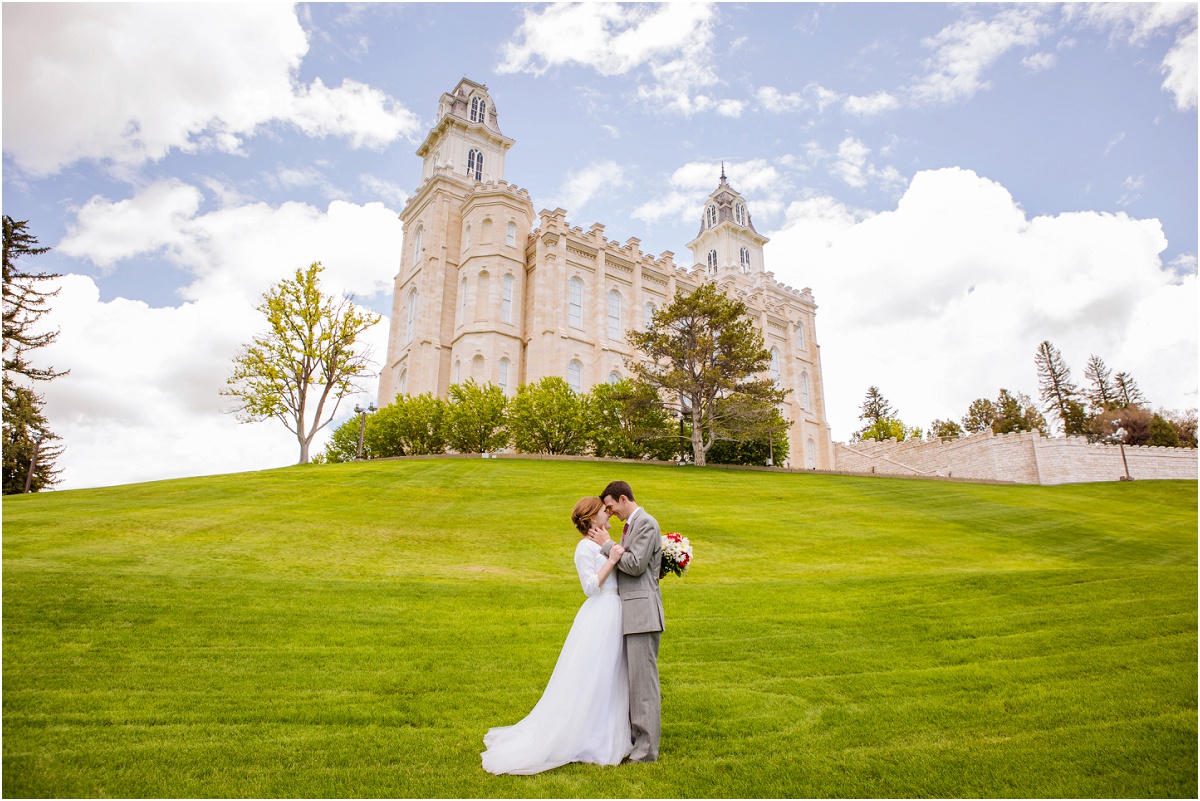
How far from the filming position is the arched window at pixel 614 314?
4469cm

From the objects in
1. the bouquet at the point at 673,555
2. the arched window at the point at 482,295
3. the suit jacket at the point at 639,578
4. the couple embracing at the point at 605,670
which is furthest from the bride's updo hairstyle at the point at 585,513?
the arched window at the point at 482,295

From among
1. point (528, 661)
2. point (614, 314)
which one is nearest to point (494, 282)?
point (614, 314)

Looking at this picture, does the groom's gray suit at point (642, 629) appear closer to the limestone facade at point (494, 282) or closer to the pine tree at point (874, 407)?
the limestone facade at point (494, 282)

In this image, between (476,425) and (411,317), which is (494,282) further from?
(476,425)

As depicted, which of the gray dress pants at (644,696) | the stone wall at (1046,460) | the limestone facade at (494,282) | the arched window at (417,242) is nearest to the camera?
the gray dress pants at (644,696)

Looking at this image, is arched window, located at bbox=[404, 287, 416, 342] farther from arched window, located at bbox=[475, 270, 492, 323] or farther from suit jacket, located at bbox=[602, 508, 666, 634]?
suit jacket, located at bbox=[602, 508, 666, 634]

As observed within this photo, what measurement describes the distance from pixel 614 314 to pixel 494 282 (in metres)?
9.08

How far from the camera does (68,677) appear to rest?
18.6 ft

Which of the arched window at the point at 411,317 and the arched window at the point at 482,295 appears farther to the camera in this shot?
the arched window at the point at 411,317

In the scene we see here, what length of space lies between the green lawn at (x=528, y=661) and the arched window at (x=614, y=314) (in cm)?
3053

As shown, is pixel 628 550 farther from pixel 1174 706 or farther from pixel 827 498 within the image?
pixel 827 498

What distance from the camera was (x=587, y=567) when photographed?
4.93 meters

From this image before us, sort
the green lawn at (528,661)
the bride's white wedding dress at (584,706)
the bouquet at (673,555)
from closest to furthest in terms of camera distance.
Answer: the green lawn at (528,661) → the bride's white wedding dress at (584,706) → the bouquet at (673,555)

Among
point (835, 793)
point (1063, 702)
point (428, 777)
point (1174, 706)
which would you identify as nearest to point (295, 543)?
point (428, 777)
